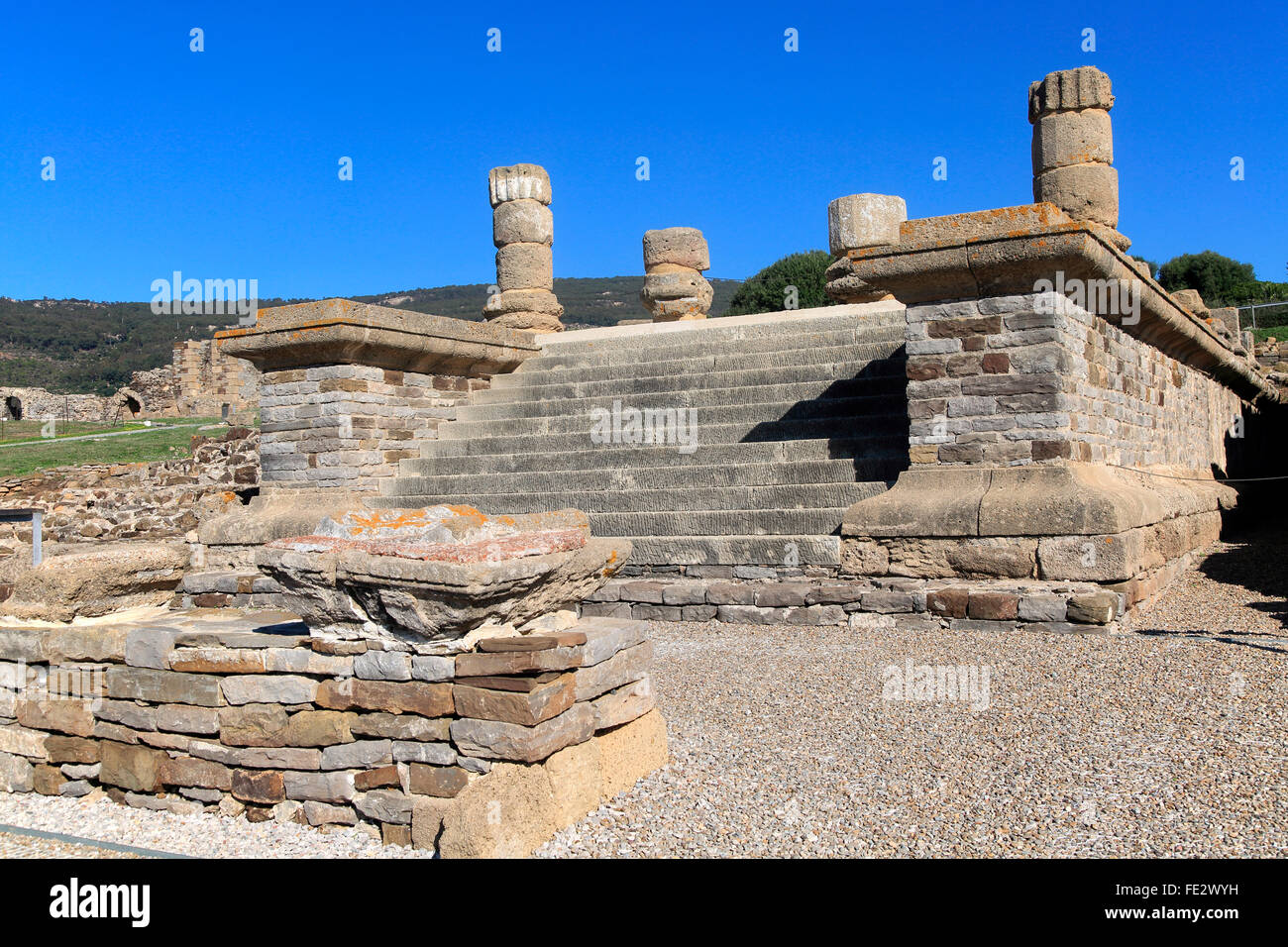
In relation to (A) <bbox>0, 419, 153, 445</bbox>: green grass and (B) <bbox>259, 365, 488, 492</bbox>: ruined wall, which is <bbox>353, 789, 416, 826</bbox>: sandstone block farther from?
(A) <bbox>0, 419, 153, 445</bbox>: green grass

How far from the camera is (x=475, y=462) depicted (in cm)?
995

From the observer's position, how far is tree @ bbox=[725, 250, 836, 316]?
3431 cm

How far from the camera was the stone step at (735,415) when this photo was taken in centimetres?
885

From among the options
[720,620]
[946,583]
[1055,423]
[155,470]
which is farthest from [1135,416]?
[155,470]

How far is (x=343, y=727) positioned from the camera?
372cm

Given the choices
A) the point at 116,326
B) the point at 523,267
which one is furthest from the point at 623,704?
the point at 116,326

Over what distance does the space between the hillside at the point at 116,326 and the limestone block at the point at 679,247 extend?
39005 mm

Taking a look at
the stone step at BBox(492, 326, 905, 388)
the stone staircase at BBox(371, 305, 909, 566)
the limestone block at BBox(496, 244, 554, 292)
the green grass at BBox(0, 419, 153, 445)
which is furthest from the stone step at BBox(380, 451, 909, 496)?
the green grass at BBox(0, 419, 153, 445)

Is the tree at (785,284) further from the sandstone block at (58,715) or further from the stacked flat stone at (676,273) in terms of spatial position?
the sandstone block at (58,715)

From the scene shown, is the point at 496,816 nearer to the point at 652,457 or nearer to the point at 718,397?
the point at 652,457

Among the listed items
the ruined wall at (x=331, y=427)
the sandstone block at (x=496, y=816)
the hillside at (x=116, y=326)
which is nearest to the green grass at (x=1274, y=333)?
the ruined wall at (x=331, y=427)

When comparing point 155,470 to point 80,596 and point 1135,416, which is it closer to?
point 80,596

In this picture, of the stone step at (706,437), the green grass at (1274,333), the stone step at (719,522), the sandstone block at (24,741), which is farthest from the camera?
the green grass at (1274,333)

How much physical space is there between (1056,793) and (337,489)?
7.23 meters
